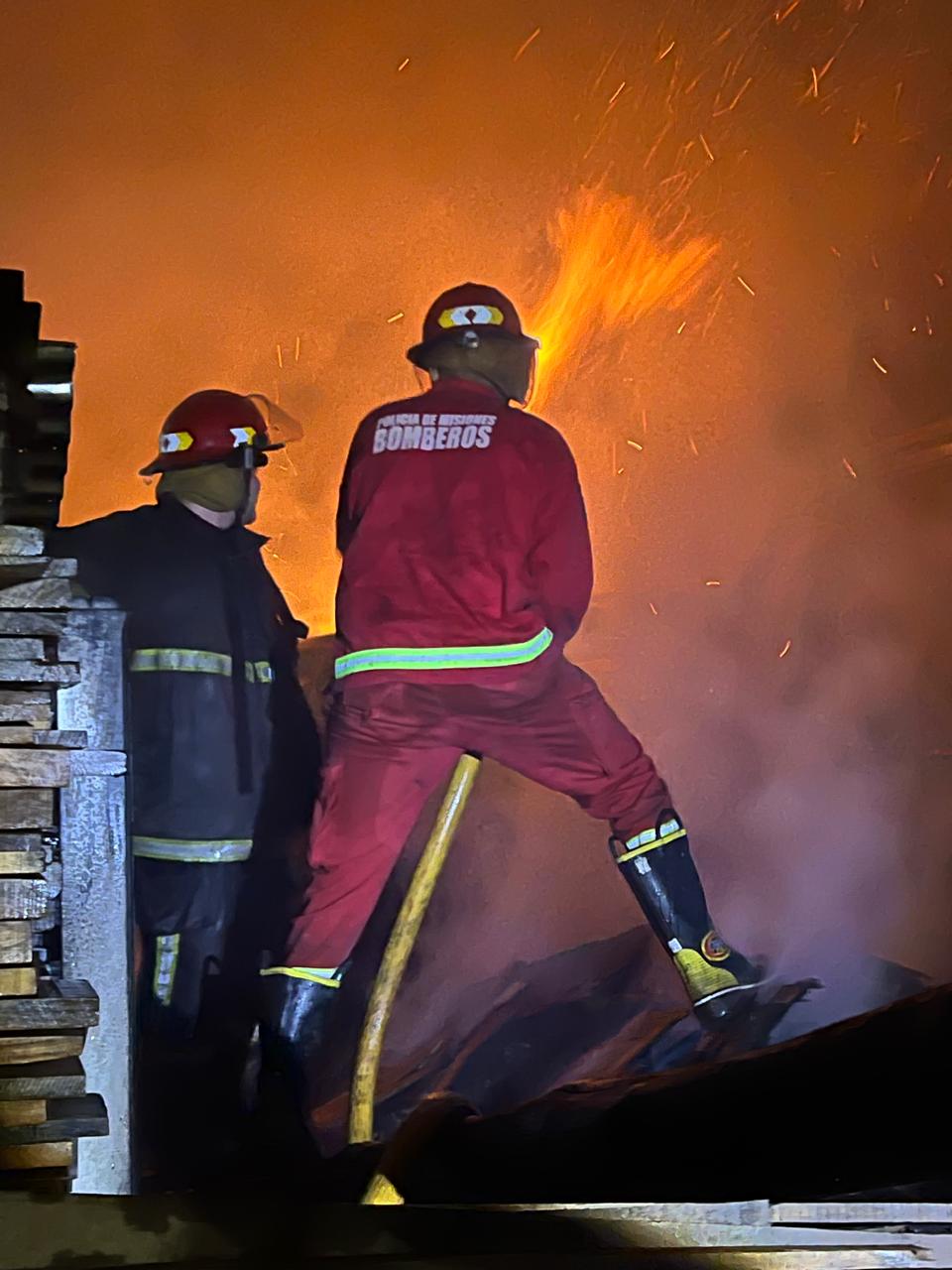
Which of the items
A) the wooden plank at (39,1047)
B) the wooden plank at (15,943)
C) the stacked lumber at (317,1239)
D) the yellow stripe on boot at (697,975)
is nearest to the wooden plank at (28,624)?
the wooden plank at (15,943)

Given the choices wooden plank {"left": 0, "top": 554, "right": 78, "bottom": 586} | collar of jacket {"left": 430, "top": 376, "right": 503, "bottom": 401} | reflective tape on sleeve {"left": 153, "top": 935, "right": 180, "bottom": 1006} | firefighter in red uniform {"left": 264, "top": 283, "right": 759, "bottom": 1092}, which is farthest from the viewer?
collar of jacket {"left": 430, "top": 376, "right": 503, "bottom": 401}

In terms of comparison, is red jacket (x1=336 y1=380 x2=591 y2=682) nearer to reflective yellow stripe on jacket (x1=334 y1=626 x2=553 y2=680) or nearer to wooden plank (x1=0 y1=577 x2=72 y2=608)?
reflective yellow stripe on jacket (x1=334 y1=626 x2=553 y2=680)

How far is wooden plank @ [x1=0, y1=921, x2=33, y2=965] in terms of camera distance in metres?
3.10

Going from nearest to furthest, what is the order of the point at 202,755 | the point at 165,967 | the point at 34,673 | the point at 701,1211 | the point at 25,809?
1. the point at 25,809
2. the point at 34,673
3. the point at 701,1211
4. the point at 165,967
5. the point at 202,755

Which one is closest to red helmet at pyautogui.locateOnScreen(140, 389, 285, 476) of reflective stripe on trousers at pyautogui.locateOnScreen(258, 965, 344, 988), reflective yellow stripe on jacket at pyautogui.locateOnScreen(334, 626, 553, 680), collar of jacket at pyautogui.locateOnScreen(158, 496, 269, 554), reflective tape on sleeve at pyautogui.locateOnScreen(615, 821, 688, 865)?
collar of jacket at pyautogui.locateOnScreen(158, 496, 269, 554)

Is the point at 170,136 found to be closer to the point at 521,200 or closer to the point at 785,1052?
the point at 521,200

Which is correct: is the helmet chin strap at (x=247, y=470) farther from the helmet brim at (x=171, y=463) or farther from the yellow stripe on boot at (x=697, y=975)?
the yellow stripe on boot at (x=697, y=975)

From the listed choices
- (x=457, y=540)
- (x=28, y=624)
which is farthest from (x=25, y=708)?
(x=457, y=540)

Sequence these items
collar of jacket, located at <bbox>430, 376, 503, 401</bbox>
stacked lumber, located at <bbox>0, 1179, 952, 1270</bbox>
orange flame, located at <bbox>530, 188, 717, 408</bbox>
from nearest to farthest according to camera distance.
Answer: stacked lumber, located at <bbox>0, 1179, 952, 1270</bbox>
collar of jacket, located at <bbox>430, 376, 503, 401</bbox>
orange flame, located at <bbox>530, 188, 717, 408</bbox>

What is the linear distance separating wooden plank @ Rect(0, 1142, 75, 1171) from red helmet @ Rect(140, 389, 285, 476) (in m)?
1.77

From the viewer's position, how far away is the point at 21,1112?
3.05m

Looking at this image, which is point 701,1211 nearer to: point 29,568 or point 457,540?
point 457,540

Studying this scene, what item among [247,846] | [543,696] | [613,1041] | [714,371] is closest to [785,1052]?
[613,1041]

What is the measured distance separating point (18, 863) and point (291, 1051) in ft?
3.36
